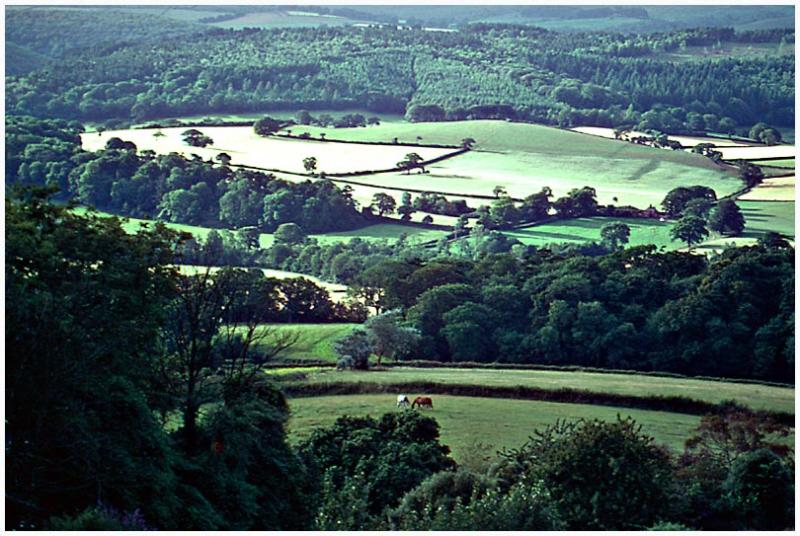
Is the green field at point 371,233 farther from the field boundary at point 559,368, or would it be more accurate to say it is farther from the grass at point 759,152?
the grass at point 759,152

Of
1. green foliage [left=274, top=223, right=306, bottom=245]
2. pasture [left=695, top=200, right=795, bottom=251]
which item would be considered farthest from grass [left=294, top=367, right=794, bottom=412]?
green foliage [left=274, top=223, right=306, bottom=245]

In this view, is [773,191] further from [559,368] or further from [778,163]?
[559,368]

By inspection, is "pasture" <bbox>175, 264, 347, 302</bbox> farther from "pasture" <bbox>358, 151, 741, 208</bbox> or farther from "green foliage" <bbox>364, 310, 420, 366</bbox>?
"pasture" <bbox>358, 151, 741, 208</bbox>

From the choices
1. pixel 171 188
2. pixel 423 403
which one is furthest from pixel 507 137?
pixel 423 403

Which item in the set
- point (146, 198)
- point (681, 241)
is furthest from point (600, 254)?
point (146, 198)

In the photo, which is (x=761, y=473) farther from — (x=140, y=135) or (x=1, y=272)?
(x=140, y=135)

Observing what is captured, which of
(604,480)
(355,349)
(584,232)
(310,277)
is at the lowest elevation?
(355,349)
